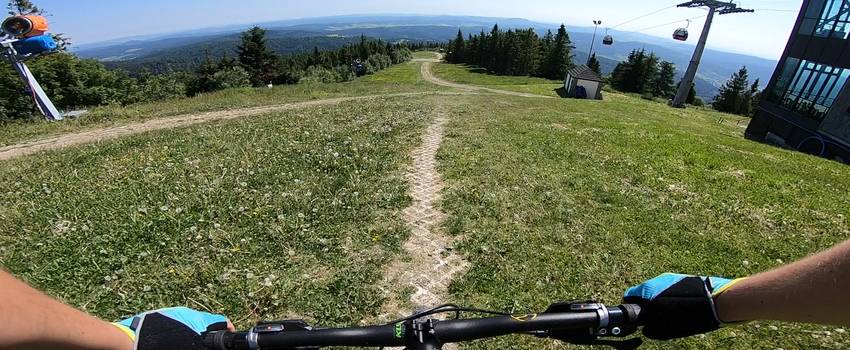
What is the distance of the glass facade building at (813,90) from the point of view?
2205cm

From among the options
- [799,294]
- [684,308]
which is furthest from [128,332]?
[799,294]

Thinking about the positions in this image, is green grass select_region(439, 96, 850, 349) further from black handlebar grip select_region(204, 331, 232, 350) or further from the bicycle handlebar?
black handlebar grip select_region(204, 331, 232, 350)

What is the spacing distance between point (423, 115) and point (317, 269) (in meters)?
13.2

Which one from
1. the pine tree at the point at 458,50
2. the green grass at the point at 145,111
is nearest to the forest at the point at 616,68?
the pine tree at the point at 458,50

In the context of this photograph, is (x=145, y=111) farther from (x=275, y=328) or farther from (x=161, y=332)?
(x=275, y=328)

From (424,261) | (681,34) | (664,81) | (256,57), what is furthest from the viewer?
(664,81)

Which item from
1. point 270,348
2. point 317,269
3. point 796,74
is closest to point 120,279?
point 317,269

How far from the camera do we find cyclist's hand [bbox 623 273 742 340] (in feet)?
6.94

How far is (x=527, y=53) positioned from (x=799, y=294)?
9728 cm

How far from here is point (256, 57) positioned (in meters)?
74.7

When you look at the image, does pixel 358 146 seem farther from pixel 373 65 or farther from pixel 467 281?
pixel 373 65

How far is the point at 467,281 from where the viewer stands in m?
5.86

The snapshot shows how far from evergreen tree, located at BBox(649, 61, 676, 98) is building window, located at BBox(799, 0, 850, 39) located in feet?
211

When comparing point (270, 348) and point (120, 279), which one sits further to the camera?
point (120, 279)
